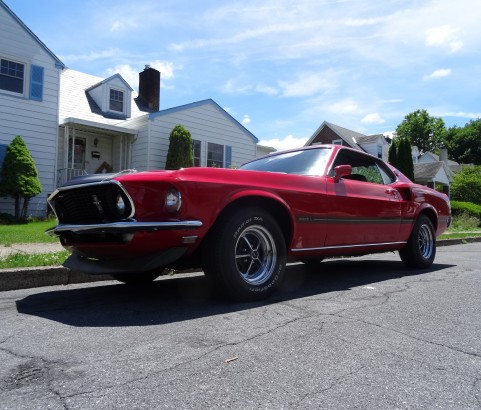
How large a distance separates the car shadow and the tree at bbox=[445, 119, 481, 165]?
69427 millimetres

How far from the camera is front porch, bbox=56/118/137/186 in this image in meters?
15.0

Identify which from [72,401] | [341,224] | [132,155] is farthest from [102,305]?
[132,155]

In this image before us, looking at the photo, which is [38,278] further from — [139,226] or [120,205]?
[139,226]

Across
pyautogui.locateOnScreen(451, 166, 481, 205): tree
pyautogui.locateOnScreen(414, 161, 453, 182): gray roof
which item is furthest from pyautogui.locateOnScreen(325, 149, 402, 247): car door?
pyautogui.locateOnScreen(414, 161, 453, 182): gray roof

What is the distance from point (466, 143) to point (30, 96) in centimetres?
6757

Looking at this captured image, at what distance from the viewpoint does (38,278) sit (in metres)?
4.60

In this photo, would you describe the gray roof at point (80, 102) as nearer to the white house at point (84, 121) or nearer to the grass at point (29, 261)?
the white house at point (84, 121)

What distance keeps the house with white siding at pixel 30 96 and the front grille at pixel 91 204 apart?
10.8 m

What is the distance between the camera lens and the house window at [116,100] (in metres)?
17.8

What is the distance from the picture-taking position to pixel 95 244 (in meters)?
3.57

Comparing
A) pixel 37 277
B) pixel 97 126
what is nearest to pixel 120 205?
pixel 37 277

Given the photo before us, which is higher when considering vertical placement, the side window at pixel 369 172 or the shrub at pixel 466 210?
the side window at pixel 369 172

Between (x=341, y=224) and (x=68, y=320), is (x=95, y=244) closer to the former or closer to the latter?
(x=68, y=320)

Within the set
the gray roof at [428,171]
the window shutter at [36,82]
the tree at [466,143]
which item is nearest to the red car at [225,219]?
the window shutter at [36,82]
